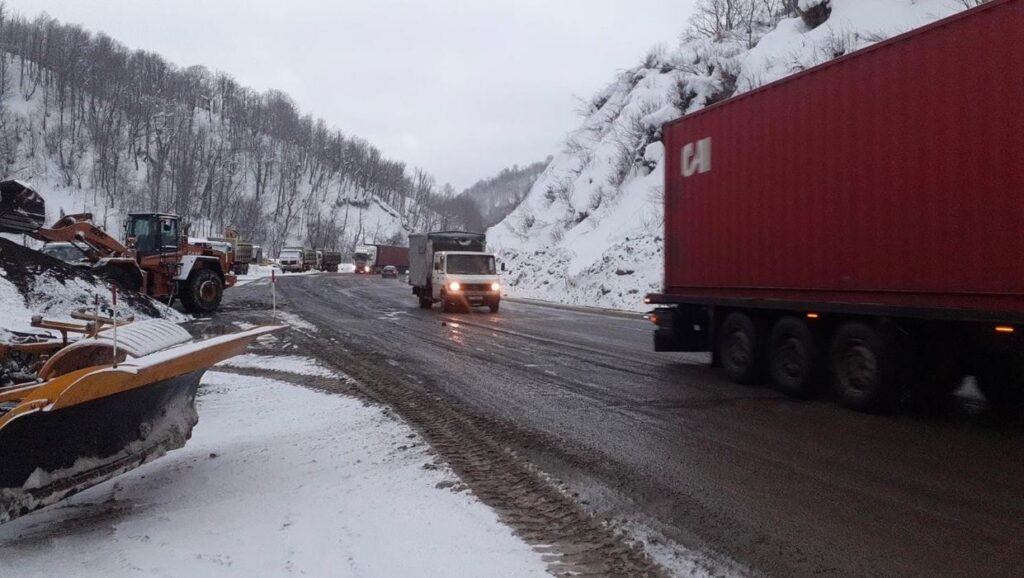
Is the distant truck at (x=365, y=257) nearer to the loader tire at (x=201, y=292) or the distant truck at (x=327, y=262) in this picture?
the distant truck at (x=327, y=262)

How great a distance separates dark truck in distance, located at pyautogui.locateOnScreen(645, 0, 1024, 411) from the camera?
5969mm

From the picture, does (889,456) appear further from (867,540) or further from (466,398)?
(466,398)

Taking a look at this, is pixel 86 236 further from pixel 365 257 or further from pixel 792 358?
pixel 365 257

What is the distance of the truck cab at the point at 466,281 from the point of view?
22.5 m

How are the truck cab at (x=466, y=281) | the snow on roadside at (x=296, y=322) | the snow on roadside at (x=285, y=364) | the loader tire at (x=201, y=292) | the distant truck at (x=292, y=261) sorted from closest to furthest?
the snow on roadside at (x=285, y=364)
the snow on roadside at (x=296, y=322)
the loader tire at (x=201, y=292)
the truck cab at (x=466, y=281)
the distant truck at (x=292, y=261)

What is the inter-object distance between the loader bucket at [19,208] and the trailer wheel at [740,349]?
45.7 feet

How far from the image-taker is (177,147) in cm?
10831

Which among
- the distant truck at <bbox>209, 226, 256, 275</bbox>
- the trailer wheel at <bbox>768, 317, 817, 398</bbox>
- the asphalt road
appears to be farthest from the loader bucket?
the distant truck at <bbox>209, 226, 256, 275</bbox>

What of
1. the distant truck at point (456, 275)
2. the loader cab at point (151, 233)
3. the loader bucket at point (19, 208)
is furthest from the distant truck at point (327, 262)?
the loader bucket at point (19, 208)

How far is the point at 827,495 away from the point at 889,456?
1.27m

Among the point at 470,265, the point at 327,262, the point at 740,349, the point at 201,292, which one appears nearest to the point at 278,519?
the point at 740,349

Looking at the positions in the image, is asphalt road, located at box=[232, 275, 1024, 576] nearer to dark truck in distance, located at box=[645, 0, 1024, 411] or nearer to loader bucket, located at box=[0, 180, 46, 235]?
dark truck in distance, located at box=[645, 0, 1024, 411]

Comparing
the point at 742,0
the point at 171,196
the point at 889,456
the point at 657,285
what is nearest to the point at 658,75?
the point at 742,0

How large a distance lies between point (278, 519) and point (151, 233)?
19082 millimetres
